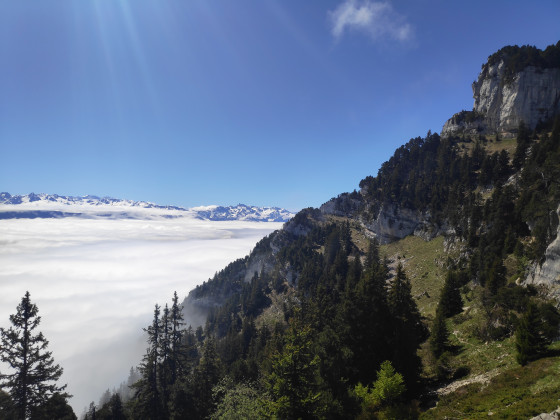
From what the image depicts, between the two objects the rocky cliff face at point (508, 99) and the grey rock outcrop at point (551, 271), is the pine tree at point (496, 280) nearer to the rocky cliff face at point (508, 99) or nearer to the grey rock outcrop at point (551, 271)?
the grey rock outcrop at point (551, 271)

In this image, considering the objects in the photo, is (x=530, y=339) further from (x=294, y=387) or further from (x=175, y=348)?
(x=175, y=348)

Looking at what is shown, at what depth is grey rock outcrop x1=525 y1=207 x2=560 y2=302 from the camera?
31547 mm

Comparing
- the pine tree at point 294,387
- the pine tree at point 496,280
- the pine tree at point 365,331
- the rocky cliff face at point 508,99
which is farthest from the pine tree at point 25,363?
the rocky cliff face at point 508,99

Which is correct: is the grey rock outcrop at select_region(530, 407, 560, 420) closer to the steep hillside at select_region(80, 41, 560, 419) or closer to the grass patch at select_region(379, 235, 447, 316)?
the steep hillside at select_region(80, 41, 560, 419)

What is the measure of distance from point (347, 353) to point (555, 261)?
28399 mm

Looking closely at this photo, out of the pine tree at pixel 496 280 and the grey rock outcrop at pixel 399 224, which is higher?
the grey rock outcrop at pixel 399 224

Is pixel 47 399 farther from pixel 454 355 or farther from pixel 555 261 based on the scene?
pixel 555 261

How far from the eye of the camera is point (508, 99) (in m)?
110

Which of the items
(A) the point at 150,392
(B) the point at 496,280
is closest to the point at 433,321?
(B) the point at 496,280

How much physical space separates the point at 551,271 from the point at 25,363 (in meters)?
60.4

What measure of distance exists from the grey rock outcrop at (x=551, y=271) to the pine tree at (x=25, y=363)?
5599 cm

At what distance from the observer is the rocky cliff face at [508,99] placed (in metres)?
101

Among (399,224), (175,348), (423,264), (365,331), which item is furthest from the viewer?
(399,224)

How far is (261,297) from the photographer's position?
134 m
